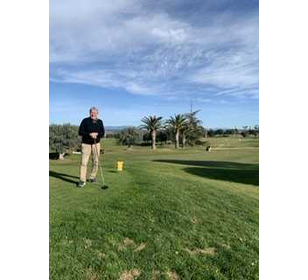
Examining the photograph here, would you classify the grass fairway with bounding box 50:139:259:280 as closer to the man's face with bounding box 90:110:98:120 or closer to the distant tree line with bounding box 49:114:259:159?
the man's face with bounding box 90:110:98:120

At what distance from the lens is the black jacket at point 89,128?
→ 645cm

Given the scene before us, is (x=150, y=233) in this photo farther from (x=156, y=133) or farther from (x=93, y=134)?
(x=156, y=133)

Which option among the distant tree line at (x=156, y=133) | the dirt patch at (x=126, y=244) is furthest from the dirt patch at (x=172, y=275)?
the distant tree line at (x=156, y=133)

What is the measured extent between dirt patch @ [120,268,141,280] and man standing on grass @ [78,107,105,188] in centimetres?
321

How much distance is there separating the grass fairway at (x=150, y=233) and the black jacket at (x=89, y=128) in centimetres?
106

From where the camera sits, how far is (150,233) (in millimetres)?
4488

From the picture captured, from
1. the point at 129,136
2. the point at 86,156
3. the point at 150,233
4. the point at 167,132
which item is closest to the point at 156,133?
the point at 167,132

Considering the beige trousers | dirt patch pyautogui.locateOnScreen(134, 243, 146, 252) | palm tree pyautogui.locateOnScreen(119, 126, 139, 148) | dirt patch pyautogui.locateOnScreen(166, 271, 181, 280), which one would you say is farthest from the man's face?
palm tree pyautogui.locateOnScreen(119, 126, 139, 148)

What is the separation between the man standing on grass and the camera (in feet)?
21.2

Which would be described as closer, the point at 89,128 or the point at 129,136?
the point at 89,128

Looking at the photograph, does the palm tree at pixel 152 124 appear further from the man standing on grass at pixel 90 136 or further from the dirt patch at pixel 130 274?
the dirt patch at pixel 130 274

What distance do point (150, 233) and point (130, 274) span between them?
38.3 inches
